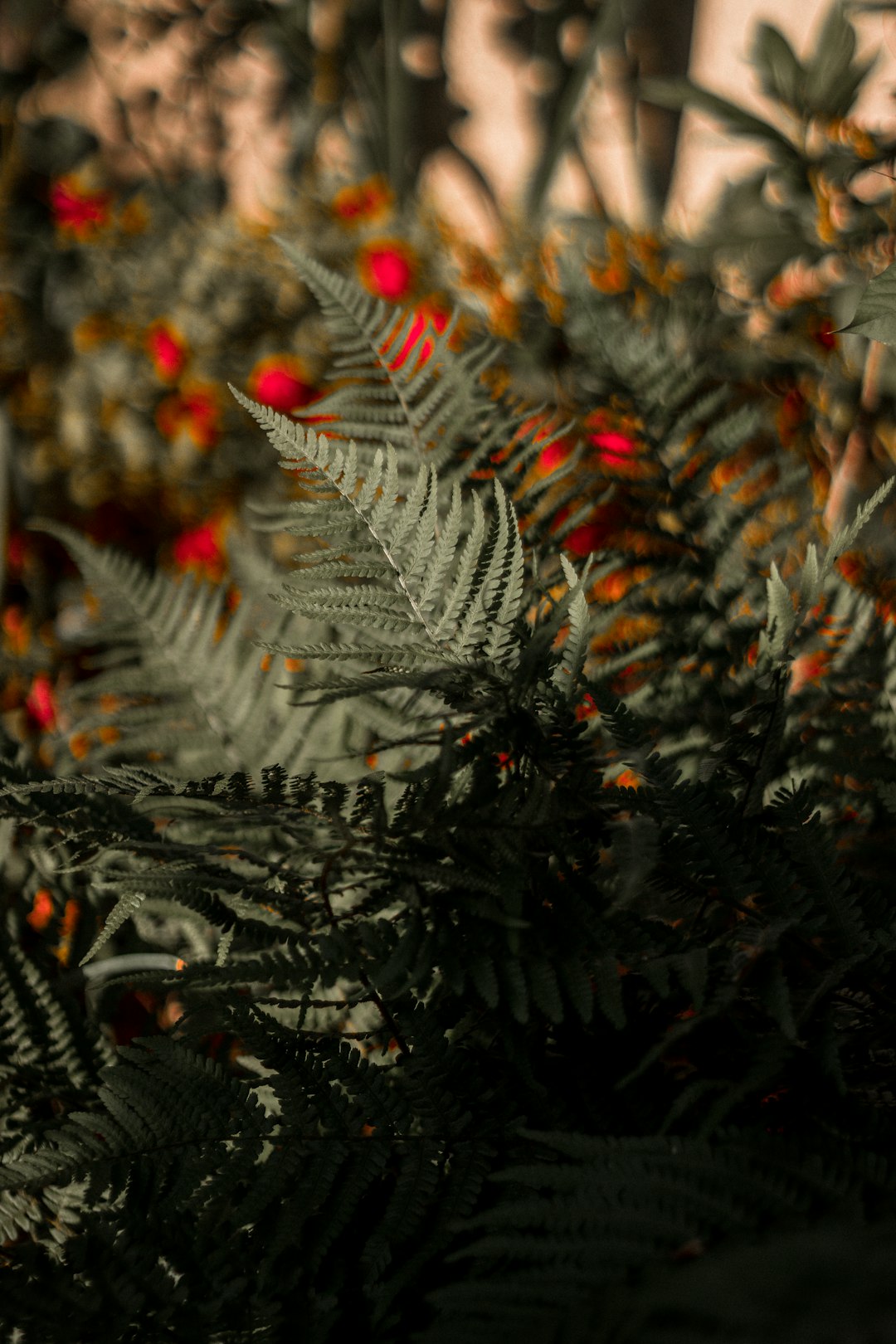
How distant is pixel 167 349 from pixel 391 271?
395mm

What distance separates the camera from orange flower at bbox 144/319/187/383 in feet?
4.69

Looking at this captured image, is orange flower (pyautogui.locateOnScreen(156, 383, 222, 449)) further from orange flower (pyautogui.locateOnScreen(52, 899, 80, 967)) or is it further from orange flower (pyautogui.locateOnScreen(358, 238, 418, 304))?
orange flower (pyautogui.locateOnScreen(52, 899, 80, 967))

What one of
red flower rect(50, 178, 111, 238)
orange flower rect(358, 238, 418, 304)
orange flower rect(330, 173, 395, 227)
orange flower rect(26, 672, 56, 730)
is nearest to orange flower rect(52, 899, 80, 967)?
orange flower rect(26, 672, 56, 730)

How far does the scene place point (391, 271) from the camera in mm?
1204

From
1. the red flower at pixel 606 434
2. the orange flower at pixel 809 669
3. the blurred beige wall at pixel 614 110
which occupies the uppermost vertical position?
the blurred beige wall at pixel 614 110

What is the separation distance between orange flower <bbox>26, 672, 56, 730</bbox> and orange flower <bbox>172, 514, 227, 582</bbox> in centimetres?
24

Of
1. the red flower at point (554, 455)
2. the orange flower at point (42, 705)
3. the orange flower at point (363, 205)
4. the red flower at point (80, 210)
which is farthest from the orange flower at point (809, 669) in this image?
the red flower at point (80, 210)

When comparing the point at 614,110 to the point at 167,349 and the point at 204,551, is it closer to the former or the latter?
the point at 167,349

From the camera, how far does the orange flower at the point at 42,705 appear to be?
1065 mm

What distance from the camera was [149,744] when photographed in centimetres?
63

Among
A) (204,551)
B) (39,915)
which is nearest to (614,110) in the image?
(204,551)

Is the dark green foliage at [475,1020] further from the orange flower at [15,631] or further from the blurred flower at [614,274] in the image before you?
A: the orange flower at [15,631]

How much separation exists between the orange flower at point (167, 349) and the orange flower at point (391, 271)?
1.07ft

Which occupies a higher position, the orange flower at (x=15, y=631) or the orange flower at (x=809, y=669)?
the orange flower at (x=15, y=631)
